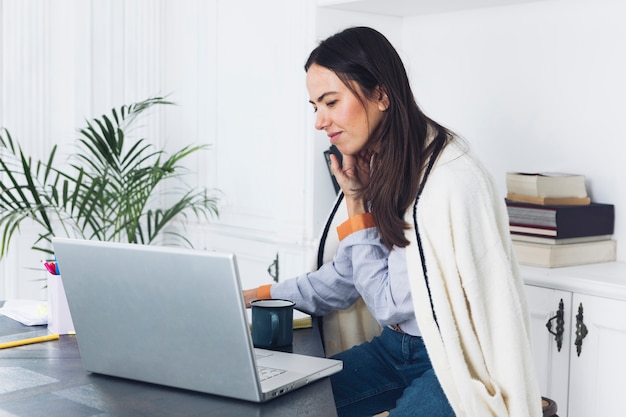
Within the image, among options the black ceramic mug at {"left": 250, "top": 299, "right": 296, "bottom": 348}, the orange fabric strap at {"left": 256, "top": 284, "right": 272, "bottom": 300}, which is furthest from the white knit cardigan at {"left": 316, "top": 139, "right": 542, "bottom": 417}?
the orange fabric strap at {"left": 256, "top": 284, "right": 272, "bottom": 300}

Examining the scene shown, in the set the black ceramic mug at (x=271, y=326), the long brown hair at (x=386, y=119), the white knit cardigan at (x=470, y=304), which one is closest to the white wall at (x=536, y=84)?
the long brown hair at (x=386, y=119)

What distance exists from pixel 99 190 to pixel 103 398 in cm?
219

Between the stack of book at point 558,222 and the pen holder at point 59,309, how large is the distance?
150 centimetres

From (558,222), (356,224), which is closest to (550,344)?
(558,222)

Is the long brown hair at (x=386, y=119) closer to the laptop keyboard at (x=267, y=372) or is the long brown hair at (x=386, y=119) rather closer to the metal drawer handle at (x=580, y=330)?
the laptop keyboard at (x=267, y=372)

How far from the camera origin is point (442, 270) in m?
1.77

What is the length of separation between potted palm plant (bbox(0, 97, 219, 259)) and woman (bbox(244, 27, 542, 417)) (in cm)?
165

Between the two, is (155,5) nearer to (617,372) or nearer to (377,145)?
(377,145)

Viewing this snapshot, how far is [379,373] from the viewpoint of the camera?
6.59ft

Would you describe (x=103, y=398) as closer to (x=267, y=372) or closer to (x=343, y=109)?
(x=267, y=372)

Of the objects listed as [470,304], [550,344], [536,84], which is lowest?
[550,344]

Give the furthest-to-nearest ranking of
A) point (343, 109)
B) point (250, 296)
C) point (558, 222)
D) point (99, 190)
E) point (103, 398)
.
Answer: point (99, 190) < point (558, 222) < point (250, 296) < point (343, 109) < point (103, 398)

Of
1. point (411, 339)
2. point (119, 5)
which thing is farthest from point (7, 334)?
point (119, 5)

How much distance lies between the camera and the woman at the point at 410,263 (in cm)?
172
